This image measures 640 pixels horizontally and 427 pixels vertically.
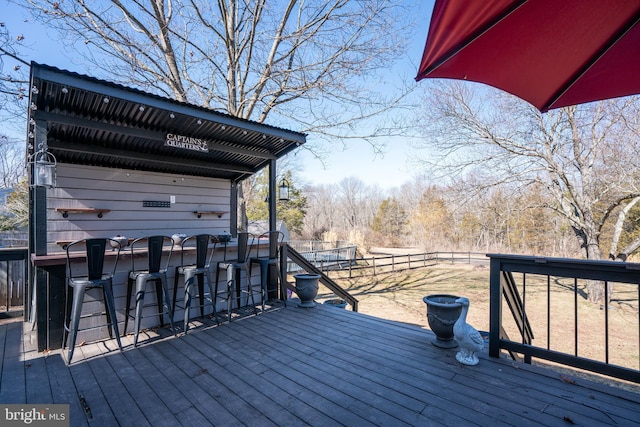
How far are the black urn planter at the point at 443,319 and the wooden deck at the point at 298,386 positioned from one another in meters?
0.12

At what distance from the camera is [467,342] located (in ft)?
8.52

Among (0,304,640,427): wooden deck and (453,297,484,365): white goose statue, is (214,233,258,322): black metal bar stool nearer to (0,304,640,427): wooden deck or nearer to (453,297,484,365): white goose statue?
(0,304,640,427): wooden deck

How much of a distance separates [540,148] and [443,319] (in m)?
8.29

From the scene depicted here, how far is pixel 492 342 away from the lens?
8.94ft

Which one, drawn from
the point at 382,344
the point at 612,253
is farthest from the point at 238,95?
the point at 612,253

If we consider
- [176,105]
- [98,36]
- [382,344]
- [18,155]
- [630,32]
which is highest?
[98,36]

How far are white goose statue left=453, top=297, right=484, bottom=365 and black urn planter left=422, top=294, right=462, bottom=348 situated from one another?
0.55ft

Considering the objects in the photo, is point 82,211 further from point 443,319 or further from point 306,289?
A: point 443,319

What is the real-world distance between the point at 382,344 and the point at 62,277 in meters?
3.14

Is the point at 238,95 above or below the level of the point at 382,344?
above

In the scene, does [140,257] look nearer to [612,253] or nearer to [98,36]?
[98,36]

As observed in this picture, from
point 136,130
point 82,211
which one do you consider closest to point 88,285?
point 136,130

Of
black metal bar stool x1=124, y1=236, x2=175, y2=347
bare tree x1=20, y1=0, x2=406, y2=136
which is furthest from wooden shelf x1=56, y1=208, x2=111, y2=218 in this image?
bare tree x1=20, y1=0, x2=406, y2=136

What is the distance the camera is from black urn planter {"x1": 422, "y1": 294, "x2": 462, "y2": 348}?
114 inches
